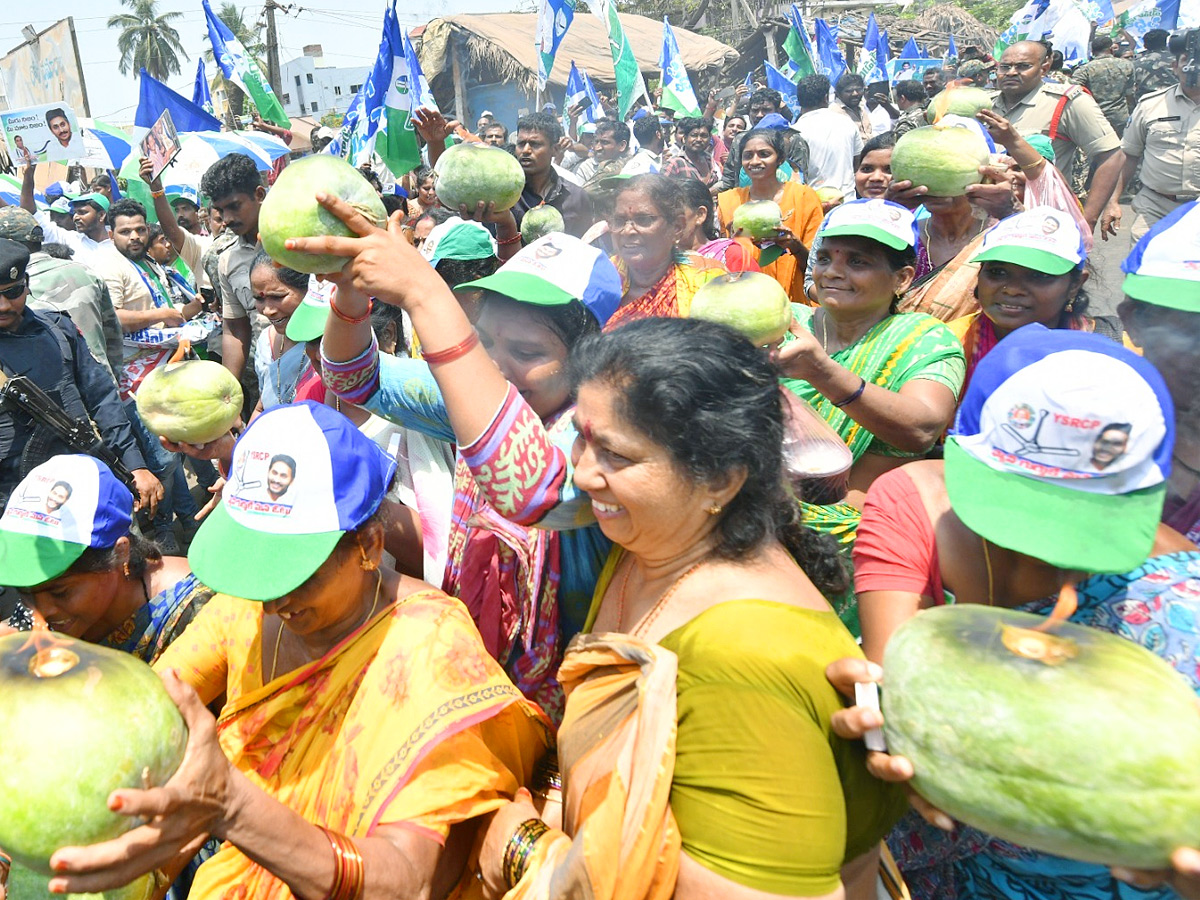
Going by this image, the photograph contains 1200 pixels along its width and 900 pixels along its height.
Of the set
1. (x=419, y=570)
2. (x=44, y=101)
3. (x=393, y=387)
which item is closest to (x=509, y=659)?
(x=419, y=570)

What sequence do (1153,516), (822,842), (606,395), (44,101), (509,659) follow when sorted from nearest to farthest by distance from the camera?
1. (822,842)
2. (1153,516)
3. (606,395)
4. (509,659)
5. (44,101)

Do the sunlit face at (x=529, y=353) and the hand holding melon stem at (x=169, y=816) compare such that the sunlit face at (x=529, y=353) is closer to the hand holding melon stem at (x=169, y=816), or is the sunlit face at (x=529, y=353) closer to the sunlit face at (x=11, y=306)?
the hand holding melon stem at (x=169, y=816)

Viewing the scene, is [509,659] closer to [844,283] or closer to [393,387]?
[393,387]

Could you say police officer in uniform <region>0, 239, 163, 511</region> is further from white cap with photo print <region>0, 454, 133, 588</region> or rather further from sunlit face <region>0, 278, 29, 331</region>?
white cap with photo print <region>0, 454, 133, 588</region>

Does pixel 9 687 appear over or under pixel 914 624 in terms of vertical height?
under

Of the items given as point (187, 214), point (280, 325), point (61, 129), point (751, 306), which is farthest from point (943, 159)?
point (61, 129)

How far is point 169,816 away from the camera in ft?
4.49

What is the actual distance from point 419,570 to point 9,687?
1.23m

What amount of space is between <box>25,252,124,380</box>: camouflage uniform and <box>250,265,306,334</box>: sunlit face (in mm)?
2062

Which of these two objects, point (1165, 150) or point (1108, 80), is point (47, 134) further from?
point (1108, 80)

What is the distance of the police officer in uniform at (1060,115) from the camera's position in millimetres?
5770

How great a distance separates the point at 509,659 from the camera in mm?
2244

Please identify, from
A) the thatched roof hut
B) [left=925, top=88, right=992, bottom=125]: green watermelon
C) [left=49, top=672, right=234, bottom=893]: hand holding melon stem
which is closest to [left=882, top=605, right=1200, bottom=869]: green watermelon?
[left=49, top=672, right=234, bottom=893]: hand holding melon stem

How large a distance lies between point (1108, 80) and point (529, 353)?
11315 mm
